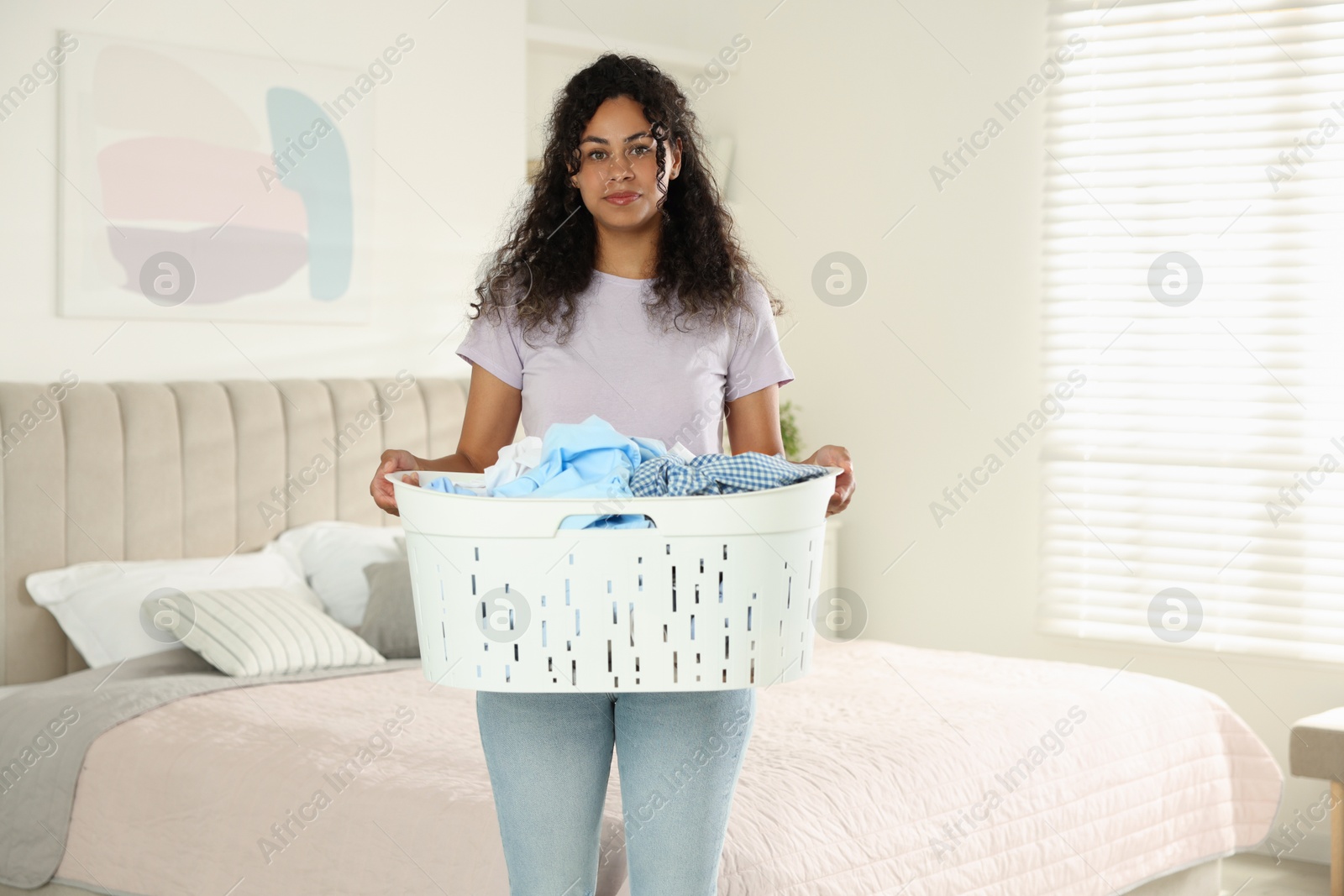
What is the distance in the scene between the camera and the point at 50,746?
271cm

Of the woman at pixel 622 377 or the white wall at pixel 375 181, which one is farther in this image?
the white wall at pixel 375 181

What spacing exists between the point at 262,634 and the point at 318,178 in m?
1.52

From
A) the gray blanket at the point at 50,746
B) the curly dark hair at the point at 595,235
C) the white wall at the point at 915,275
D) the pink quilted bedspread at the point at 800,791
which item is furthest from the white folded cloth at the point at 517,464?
the white wall at the point at 915,275

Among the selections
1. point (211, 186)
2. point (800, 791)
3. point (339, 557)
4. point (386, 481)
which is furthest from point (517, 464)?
point (211, 186)

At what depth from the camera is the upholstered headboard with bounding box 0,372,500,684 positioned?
10.3ft

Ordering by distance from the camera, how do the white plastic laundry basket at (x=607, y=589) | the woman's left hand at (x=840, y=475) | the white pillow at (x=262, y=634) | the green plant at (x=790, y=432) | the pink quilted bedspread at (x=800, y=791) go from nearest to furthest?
the white plastic laundry basket at (x=607, y=589), the woman's left hand at (x=840, y=475), the pink quilted bedspread at (x=800, y=791), the white pillow at (x=262, y=634), the green plant at (x=790, y=432)

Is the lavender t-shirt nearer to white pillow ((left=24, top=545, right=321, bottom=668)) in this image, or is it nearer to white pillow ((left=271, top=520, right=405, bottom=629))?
white pillow ((left=24, top=545, right=321, bottom=668))

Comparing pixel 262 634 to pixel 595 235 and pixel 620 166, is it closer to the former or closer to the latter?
pixel 595 235

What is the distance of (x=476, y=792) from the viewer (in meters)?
2.12

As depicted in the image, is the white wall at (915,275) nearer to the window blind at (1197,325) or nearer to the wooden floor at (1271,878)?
the window blind at (1197,325)

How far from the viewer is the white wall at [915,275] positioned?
4.39 m

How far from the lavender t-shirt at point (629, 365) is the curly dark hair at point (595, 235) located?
0.02 m

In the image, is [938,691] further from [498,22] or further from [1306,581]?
[498,22]

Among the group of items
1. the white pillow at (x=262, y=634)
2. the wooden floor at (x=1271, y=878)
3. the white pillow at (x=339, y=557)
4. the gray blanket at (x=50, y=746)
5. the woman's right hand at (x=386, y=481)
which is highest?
the woman's right hand at (x=386, y=481)
